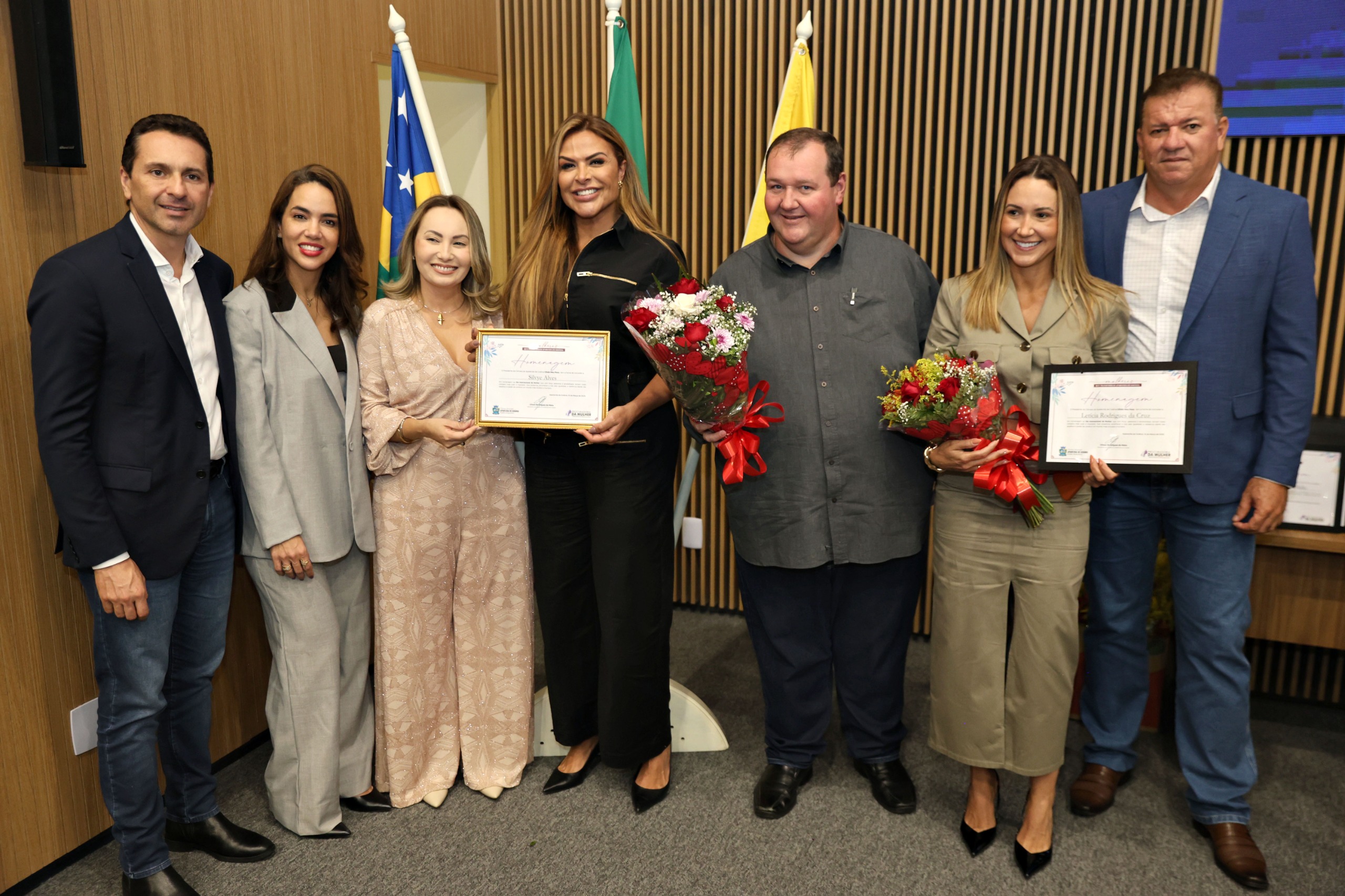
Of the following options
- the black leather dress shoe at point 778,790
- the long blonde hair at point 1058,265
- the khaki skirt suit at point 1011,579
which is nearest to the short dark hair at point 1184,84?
the long blonde hair at point 1058,265

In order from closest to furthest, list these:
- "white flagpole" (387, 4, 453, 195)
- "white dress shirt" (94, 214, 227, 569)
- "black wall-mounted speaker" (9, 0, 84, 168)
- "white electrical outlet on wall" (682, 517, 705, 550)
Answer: "black wall-mounted speaker" (9, 0, 84, 168) < "white dress shirt" (94, 214, 227, 569) < "white flagpole" (387, 4, 453, 195) < "white electrical outlet on wall" (682, 517, 705, 550)

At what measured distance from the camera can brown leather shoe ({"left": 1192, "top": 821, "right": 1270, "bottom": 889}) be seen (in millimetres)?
2496

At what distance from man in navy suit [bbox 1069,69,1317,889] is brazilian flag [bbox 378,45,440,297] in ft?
7.63

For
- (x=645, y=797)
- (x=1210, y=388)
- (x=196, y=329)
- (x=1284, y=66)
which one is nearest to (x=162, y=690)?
(x=196, y=329)

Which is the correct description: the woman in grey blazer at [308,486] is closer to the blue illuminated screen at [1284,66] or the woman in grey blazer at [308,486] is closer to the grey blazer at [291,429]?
the grey blazer at [291,429]

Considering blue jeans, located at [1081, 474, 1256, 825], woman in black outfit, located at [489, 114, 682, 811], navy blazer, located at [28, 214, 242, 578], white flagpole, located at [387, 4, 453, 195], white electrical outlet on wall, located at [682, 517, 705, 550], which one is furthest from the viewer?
white electrical outlet on wall, located at [682, 517, 705, 550]

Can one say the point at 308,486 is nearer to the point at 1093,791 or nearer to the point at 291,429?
the point at 291,429

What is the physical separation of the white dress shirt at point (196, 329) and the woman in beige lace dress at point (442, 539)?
0.40 metres

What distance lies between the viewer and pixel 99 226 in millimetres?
2639

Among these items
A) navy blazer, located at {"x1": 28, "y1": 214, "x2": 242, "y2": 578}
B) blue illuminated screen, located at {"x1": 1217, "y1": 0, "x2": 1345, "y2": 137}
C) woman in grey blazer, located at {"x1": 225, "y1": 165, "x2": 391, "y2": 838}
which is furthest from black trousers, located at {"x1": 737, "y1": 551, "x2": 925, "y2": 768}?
blue illuminated screen, located at {"x1": 1217, "y1": 0, "x2": 1345, "y2": 137}

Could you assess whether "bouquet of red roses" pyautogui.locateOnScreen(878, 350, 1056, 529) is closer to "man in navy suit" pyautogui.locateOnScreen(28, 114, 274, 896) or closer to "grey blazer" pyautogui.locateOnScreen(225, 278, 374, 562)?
"grey blazer" pyautogui.locateOnScreen(225, 278, 374, 562)

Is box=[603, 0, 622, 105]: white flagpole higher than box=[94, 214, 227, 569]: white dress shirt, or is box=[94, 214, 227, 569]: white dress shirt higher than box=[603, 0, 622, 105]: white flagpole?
box=[603, 0, 622, 105]: white flagpole

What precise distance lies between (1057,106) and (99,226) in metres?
3.62

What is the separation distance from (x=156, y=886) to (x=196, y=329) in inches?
59.3
